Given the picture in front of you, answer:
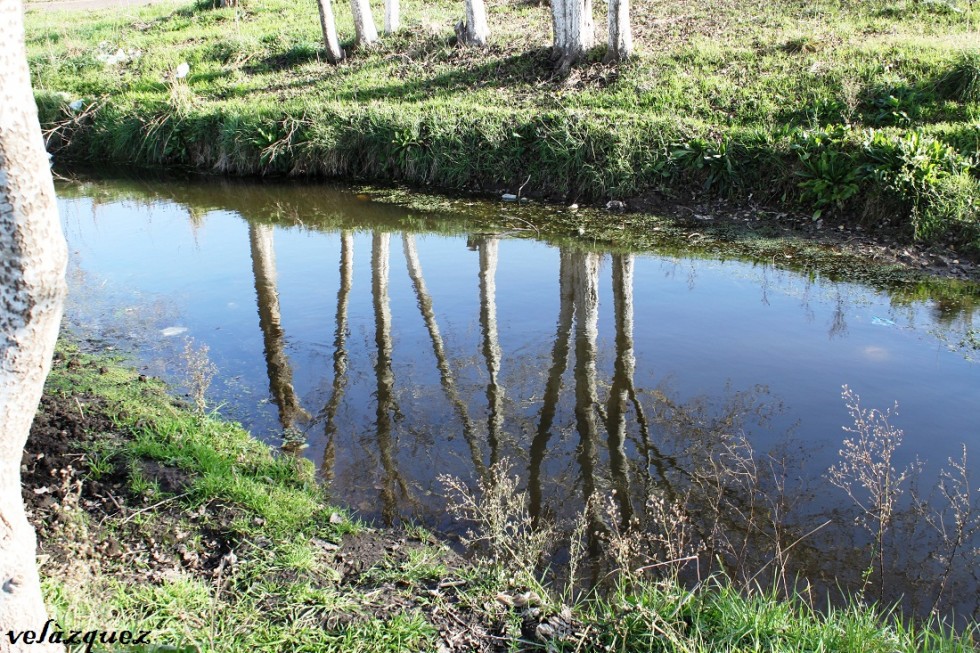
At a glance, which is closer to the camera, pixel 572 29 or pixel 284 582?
pixel 284 582

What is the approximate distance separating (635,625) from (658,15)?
17326 millimetres

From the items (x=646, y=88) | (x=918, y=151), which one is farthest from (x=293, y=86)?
(x=918, y=151)

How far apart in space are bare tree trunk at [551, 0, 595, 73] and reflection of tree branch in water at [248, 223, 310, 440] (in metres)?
7.11

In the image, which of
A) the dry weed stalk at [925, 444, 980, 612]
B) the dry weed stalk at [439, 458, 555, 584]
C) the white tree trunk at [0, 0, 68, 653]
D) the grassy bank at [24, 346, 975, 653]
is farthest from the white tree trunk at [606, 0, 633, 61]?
the white tree trunk at [0, 0, 68, 653]

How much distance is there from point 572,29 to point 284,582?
46.3 feet

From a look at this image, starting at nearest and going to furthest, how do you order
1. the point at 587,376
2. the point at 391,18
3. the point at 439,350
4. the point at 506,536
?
the point at 506,536
the point at 587,376
the point at 439,350
the point at 391,18

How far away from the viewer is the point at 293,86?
1820cm

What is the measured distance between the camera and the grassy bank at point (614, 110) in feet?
37.0

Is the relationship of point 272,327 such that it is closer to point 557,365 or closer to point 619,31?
point 557,365

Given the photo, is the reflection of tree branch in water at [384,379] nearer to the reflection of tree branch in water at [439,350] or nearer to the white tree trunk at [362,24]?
the reflection of tree branch in water at [439,350]

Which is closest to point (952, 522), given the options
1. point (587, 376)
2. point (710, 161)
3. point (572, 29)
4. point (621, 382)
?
point (621, 382)

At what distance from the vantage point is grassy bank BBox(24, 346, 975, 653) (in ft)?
12.7

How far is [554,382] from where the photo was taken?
24.6 ft

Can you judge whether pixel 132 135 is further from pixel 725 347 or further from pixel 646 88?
pixel 725 347
